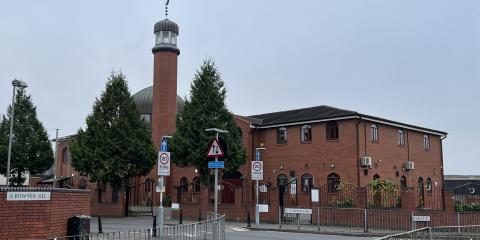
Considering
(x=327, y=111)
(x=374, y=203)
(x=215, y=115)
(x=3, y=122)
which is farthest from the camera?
(x=3, y=122)

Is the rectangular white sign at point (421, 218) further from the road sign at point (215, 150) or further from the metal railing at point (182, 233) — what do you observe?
the metal railing at point (182, 233)

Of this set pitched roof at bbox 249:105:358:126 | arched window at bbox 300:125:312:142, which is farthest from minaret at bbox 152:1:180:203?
arched window at bbox 300:125:312:142

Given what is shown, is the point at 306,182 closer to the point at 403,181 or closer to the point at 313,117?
the point at 313,117

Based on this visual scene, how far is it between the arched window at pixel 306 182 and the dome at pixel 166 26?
64.3 feet

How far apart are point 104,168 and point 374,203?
1722 cm

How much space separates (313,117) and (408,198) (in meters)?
10.9

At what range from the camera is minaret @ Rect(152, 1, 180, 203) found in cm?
4647

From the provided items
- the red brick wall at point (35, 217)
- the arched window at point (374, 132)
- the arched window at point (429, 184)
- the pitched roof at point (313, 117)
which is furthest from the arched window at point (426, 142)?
the red brick wall at point (35, 217)

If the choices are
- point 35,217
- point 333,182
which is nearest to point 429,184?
point 333,182

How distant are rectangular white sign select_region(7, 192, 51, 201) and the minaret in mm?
31211

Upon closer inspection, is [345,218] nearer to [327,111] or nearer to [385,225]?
[385,225]

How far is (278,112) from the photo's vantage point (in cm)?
4488

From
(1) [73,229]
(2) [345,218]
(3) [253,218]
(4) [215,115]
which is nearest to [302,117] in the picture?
(4) [215,115]

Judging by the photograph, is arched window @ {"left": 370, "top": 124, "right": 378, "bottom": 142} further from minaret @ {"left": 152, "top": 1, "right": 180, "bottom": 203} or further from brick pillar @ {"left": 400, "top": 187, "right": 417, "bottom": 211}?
minaret @ {"left": 152, "top": 1, "right": 180, "bottom": 203}
